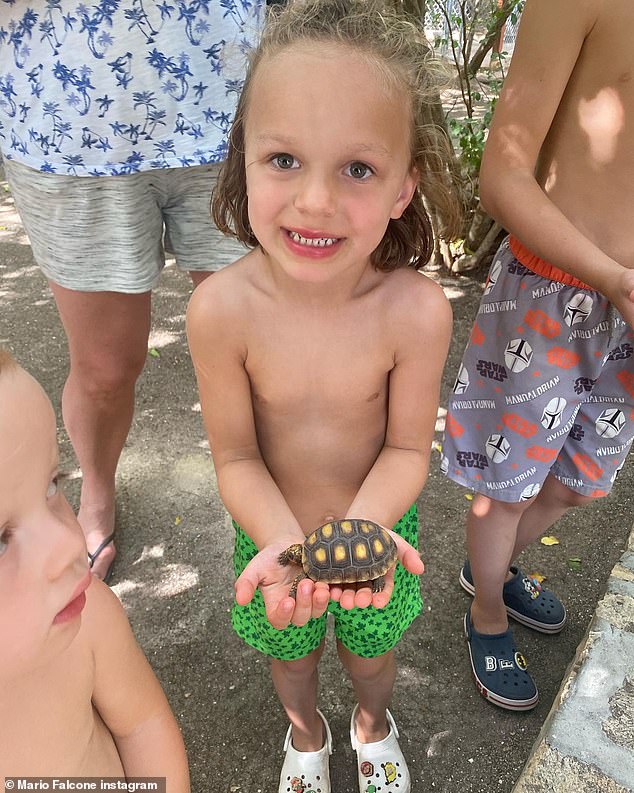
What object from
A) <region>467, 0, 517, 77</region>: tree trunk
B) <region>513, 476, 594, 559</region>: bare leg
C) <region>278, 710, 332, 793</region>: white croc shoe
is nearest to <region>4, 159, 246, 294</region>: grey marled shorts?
<region>513, 476, 594, 559</region>: bare leg

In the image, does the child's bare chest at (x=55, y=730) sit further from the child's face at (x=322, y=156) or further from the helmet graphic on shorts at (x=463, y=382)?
the helmet graphic on shorts at (x=463, y=382)

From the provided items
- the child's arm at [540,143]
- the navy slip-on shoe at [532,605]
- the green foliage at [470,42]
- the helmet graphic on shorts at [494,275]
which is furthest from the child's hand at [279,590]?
the green foliage at [470,42]

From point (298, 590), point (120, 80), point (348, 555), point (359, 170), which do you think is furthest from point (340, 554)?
point (120, 80)

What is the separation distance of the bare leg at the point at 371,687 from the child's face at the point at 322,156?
1223 mm

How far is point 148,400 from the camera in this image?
4.22 meters

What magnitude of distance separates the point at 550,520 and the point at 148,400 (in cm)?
264

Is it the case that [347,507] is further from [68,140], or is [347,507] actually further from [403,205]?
[68,140]

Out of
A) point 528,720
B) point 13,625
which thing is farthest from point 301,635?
point 528,720

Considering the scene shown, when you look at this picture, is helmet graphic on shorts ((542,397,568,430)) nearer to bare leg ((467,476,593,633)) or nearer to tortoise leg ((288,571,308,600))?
bare leg ((467,476,593,633))

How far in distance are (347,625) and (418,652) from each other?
0.99 metres

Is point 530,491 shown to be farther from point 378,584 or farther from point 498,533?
point 378,584

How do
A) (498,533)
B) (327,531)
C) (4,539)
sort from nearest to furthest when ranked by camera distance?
1. (4,539)
2. (327,531)
3. (498,533)

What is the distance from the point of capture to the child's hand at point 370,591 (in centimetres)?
147

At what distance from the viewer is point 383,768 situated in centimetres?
220
